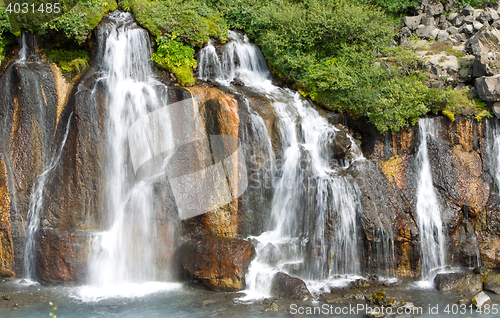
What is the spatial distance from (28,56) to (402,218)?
482 inches

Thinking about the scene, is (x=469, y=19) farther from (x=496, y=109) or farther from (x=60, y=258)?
(x=60, y=258)

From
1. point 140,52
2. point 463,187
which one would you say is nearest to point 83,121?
point 140,52

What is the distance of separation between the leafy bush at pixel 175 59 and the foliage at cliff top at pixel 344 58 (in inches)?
120

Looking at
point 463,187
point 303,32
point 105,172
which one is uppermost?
point 303,32

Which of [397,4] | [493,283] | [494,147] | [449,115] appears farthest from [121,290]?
[397,4]

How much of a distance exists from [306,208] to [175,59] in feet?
21.0

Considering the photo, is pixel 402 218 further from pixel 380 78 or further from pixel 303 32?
pixel 303 32

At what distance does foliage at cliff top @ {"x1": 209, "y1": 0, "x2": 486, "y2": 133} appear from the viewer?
1218 centimetres

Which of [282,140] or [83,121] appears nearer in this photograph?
[83,121]

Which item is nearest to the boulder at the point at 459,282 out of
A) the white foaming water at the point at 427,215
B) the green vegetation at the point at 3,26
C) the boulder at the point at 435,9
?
the white foaming water at the point at 427,215

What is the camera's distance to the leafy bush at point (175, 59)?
12875 mm

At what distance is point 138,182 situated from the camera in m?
11.0

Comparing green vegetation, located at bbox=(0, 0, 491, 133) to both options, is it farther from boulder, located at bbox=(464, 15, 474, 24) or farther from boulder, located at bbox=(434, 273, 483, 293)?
boulder, located at bbox=(434, 273, 483, 293)

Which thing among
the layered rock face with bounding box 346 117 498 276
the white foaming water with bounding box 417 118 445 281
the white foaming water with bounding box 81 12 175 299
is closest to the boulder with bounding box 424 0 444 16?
the layered rock face with bounding box 346 117 498 276
